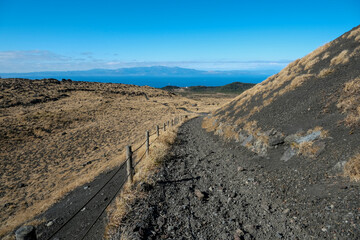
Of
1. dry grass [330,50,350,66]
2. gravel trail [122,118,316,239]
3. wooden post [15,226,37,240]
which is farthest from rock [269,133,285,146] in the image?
wooden post [15,226,37,240]

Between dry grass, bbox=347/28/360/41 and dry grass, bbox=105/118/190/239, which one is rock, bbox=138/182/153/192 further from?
dry grass, bbox=347/28/360/41

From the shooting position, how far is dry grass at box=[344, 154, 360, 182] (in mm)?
5973

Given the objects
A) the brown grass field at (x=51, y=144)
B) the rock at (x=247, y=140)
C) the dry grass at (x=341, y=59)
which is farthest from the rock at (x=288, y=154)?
the brown grass field at (x=51, y=144)

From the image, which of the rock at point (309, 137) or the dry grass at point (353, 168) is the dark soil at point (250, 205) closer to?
the dry grass at point (353, 168)

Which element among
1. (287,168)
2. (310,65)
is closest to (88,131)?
(287,168)

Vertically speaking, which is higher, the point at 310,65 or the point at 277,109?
the point at 310,65

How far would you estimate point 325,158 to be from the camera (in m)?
7.49

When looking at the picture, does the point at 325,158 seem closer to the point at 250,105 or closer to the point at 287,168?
the point at 287,168

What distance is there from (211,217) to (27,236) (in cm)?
486

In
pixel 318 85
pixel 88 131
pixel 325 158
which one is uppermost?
pixel 318 85

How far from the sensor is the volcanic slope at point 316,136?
576cm

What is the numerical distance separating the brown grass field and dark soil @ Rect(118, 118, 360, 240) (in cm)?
629

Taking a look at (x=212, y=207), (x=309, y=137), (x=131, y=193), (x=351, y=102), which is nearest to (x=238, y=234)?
(x=212, y=207)

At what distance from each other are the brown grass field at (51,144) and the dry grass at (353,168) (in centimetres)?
1226
